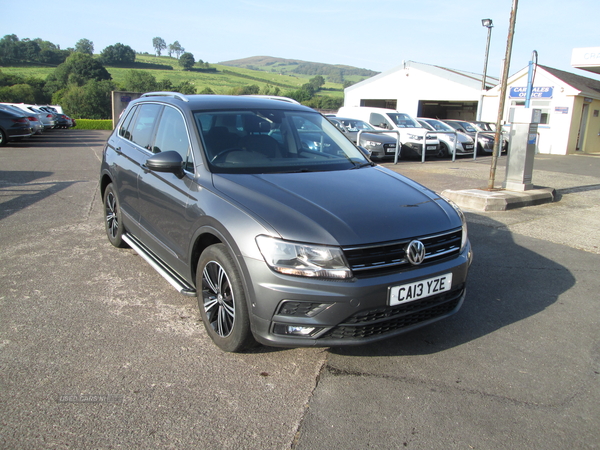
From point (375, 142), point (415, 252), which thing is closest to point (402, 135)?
point (375, 142)

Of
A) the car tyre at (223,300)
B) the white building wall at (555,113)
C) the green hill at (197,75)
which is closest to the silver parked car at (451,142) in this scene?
A: the white building wall at (555,113)

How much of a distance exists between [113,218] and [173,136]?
194 centimetres

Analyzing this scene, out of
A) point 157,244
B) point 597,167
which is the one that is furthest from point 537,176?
point 157,244

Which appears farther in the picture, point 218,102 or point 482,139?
point 482,139

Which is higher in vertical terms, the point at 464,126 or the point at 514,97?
the point at 514,97

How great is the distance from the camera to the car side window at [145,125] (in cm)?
466

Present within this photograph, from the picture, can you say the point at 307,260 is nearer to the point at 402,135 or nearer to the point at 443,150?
the point at 402,135

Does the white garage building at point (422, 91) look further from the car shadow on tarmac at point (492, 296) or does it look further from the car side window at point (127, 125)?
the car side window at point (127, 125)

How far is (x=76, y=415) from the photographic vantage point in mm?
2598

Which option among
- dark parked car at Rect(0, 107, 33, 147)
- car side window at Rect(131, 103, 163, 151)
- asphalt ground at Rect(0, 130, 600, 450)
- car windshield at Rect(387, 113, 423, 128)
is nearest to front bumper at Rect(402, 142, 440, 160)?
car windshield at Rect(387, 113, 423, 128)

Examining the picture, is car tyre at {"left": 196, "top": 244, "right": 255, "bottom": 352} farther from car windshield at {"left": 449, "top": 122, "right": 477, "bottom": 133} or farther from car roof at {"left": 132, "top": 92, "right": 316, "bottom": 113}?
car windshield at {"left": 449, "top": 122, "right": 477, "bottom": 133}

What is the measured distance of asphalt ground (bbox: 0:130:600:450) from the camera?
8.23ft

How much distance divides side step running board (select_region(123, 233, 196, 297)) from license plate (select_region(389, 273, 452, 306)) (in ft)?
5.01

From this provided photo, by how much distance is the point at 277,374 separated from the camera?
3.07m
